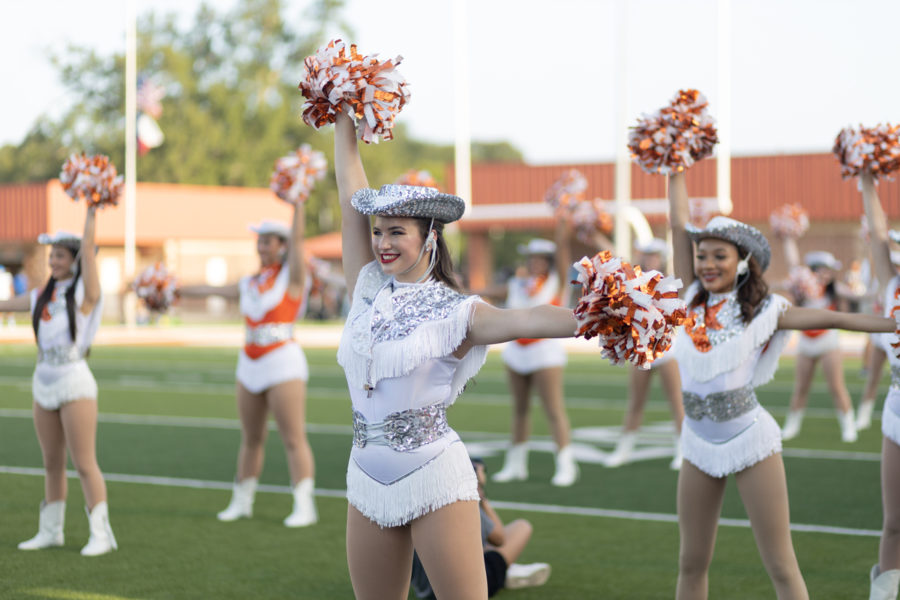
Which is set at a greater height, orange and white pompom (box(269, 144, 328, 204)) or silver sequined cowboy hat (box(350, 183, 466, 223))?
orange and white pompom (box(269, 144, 328, 204))

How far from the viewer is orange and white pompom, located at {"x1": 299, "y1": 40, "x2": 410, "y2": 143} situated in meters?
3.85

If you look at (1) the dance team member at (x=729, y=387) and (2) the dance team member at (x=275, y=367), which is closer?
(1) the dance team member at (x=729, y=387)

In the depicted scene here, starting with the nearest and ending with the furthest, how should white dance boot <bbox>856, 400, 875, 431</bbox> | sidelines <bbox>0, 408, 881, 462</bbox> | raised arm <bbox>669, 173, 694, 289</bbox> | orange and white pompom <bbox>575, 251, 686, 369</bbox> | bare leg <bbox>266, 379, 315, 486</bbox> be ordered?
orange and white pompom <bbox>575, 251, 686, 369</bbox> < raised arm <bbox>669, 173, 694, 289</bbox> < bare leg <bbox>266, 379, 315, 486</bbox> < sidelines <bbox>0, 408, 881, 462</bbox> < white dance boot <bbox>856, 400, 875, 431</bbox>

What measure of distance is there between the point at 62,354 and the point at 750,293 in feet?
12.3

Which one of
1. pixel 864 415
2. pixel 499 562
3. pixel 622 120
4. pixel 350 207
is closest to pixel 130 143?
pixel 622 120

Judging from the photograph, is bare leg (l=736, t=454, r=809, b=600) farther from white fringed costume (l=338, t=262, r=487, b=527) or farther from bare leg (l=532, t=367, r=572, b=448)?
bare leg (l=532, t=367, r=572, b=448)

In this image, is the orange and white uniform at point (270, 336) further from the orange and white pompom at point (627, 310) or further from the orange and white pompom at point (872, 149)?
the orange and white pompom at point (627, 310)

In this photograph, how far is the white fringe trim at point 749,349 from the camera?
15.7ft

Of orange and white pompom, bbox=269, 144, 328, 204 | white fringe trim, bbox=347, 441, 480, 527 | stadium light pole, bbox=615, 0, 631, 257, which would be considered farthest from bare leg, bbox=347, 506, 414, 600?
stadium light pole, bbox=615, 0, 631, 257

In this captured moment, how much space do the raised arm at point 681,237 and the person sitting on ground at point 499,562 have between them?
54.9 inches

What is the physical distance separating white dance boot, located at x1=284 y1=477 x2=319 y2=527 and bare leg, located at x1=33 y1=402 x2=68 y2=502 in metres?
1.44

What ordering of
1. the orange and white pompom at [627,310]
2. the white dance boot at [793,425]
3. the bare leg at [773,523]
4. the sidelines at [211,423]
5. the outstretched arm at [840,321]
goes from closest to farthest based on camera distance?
the orange and white pompom at [627,310]
the outstretched arm at [840,321]
the bare leg at [773,523]
the sidelines at [211,423]
the white dance boot at [793,425]

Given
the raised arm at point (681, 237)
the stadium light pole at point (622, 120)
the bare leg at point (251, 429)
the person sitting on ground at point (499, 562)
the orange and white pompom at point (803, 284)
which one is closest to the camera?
the raised arm at point (681, 237)

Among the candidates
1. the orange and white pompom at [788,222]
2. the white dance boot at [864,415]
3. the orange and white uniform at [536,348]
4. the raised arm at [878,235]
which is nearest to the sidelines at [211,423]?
the white dance boot at [864,415]
